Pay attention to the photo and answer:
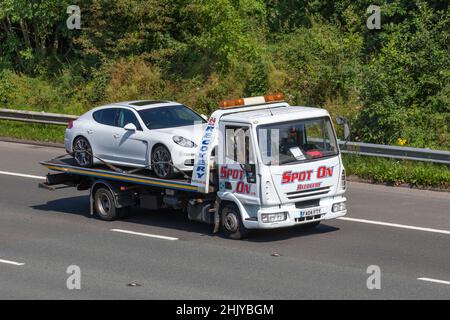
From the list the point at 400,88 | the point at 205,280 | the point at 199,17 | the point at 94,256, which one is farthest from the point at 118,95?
the point at 205,280

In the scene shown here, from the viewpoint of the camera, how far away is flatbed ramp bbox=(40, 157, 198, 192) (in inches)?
696

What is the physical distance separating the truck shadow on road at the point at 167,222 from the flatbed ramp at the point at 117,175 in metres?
0.93

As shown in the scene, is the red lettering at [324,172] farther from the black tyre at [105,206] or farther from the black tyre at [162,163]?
the black tyre at [105,206]

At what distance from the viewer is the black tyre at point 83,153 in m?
20.0

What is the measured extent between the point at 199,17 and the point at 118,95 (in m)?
3.52

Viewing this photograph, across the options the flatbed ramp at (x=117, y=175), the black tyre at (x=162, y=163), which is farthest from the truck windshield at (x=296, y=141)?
Answer: the black tyre at (x=162, y=163)

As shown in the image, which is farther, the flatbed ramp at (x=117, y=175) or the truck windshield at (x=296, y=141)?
the flatbed ramp at (x=117, y=175)

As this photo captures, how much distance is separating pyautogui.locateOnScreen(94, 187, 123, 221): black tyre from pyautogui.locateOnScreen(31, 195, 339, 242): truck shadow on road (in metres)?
0.15

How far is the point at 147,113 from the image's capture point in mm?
19750

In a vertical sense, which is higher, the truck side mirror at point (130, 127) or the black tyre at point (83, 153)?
the truck side mirror at point (130, 127)

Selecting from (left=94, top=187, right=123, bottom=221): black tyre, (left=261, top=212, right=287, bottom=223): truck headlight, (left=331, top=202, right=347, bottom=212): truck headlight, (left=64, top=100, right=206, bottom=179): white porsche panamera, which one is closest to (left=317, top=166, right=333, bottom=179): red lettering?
(left=331, top=202, right=347, bottom=212): truck headlight

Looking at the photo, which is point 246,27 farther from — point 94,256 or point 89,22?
point 94,256

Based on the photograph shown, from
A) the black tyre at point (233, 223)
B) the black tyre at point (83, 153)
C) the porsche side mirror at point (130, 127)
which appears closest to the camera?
the black tyre at point (233, 223)

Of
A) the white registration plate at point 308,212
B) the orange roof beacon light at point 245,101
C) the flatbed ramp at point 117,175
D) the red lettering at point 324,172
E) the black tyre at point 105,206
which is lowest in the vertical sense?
the black tyre at point 105,206
